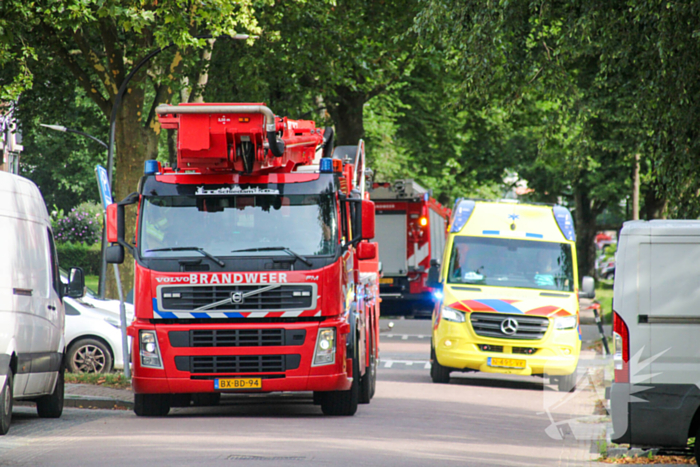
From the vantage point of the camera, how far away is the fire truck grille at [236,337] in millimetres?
11125

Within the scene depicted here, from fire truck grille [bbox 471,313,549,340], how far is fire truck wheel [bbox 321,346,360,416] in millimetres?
4420

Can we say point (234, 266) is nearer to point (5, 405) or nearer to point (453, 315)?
point (5, 405)

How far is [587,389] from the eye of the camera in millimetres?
16906

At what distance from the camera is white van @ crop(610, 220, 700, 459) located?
8086 mm

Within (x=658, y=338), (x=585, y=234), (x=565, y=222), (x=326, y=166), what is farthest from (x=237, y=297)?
(x=585, y=234)

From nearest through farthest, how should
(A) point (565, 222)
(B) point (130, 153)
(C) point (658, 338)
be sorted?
1. (C) point (658, 338)
2. (A) point (565, 222)
3. (B) point (130, 153)

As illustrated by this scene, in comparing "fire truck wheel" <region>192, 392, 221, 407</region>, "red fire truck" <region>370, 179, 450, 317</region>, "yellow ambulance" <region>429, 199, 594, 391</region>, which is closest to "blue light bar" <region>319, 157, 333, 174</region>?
"fire truck wheel" <region>192, 392, 221, 407</region>

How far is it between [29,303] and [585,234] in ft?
117

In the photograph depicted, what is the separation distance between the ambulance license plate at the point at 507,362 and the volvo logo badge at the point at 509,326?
389mm

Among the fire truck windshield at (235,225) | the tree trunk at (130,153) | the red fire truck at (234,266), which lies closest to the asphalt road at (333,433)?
the red fire truck at (234,266)

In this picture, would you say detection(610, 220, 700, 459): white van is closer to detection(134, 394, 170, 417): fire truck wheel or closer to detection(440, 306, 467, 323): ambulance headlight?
detection(134, 394, 170, 417): fire truck wheel

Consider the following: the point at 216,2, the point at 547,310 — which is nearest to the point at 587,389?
the point at 547,310

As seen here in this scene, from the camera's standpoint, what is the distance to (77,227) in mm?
56406

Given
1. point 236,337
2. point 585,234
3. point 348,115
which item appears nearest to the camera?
point 236,337
